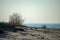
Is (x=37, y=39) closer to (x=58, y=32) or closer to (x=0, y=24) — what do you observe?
(x=58, y=32)

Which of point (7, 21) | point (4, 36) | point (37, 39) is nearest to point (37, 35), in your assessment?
point (37, 39)

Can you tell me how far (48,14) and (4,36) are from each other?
1528 millimetres

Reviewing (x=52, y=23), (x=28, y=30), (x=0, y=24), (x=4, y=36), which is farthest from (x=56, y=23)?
(x=0, y=24)

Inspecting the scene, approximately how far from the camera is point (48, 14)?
461cm

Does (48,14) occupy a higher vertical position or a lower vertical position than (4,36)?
higher

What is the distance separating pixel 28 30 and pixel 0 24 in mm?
1115

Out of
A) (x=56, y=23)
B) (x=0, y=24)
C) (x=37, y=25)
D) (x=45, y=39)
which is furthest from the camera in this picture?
(x=0, y=24)

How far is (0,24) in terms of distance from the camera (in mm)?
5367

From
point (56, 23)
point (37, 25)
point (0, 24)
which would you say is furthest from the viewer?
point (0, 24)

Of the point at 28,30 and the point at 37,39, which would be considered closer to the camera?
the point at 37,39

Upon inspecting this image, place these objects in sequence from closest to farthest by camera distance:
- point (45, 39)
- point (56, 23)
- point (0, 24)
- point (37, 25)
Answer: point (45, 39), point (56, 23), point (37, 25), point (0, 24)

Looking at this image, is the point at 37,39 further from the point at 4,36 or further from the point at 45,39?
the point at 4,36

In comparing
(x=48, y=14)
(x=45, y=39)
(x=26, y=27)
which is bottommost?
(x=45, y=39)

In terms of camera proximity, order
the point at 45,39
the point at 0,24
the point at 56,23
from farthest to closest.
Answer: the point at 0,24 → the point at 56,23 → the point at 45,39
